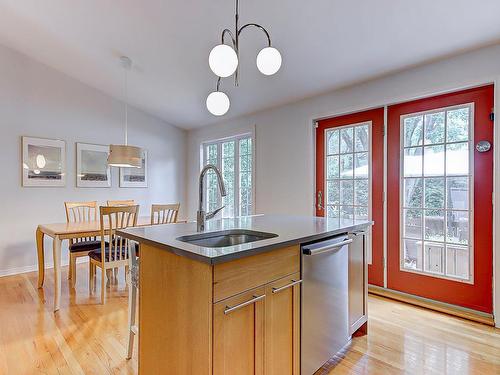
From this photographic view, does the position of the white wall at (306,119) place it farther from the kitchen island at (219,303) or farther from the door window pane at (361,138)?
the kitchen island at (219,303)

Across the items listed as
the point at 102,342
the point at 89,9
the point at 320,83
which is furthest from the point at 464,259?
the point at 89,9

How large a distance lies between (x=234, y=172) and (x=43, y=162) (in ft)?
8.92

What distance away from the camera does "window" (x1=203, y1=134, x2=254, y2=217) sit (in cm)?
456

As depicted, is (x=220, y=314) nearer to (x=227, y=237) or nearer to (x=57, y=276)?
(x=227, y=237)

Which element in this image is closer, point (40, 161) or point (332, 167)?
point (332, 167)

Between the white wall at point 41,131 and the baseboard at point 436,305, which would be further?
the white wall at point 41,131

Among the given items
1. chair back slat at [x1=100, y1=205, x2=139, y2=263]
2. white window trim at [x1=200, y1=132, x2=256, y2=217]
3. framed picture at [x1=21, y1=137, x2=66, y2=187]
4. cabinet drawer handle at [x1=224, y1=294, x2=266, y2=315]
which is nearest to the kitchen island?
cabinet drawer handle at [x1=224, y1=294, x2=266, y2=315]

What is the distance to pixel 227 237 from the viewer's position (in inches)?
71.3

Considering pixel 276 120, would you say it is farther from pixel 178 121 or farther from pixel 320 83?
pixel 178 121

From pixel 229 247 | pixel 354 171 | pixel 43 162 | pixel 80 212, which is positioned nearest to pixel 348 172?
pixel 354 171

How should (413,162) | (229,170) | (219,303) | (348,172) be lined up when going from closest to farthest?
(219,303) → (413,162) → (348,172) → (229,170)

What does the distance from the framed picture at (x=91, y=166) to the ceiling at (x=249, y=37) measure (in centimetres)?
105

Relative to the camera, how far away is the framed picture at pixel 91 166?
4.37 meters

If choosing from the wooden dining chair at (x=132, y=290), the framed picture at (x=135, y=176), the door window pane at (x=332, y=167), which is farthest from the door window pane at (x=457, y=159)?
the framed picture at (x=135, y=176)
